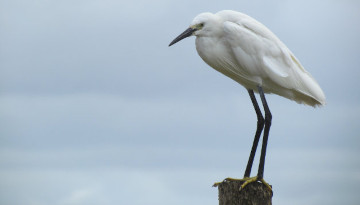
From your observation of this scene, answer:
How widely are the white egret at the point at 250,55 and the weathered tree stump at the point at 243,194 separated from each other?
955 millimetres

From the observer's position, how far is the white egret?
28.8 feet

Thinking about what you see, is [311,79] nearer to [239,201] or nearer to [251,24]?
[251,24]

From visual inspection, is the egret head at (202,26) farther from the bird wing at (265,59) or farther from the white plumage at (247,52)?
the bird wing at (265,59)

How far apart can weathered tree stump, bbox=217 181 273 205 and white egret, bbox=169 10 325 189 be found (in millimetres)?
955

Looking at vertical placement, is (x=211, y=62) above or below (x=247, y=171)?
above

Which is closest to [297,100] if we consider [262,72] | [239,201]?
[262,72]

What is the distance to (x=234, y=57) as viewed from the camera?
890cm

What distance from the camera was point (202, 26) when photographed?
8.88 metres

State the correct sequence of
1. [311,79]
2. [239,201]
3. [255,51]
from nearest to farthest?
[239,201] → [255,51] → [311,79]

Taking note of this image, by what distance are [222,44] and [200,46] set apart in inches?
13.4

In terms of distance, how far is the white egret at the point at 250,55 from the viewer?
8.77m

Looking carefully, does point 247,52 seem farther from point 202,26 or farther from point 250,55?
point 202,26

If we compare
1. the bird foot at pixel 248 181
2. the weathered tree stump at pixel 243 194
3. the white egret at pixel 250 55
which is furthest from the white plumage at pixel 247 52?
the weathered tree stump at pixel 243 194

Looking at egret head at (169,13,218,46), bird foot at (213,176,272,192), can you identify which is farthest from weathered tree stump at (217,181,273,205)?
egret head at (169,13,218,46)
